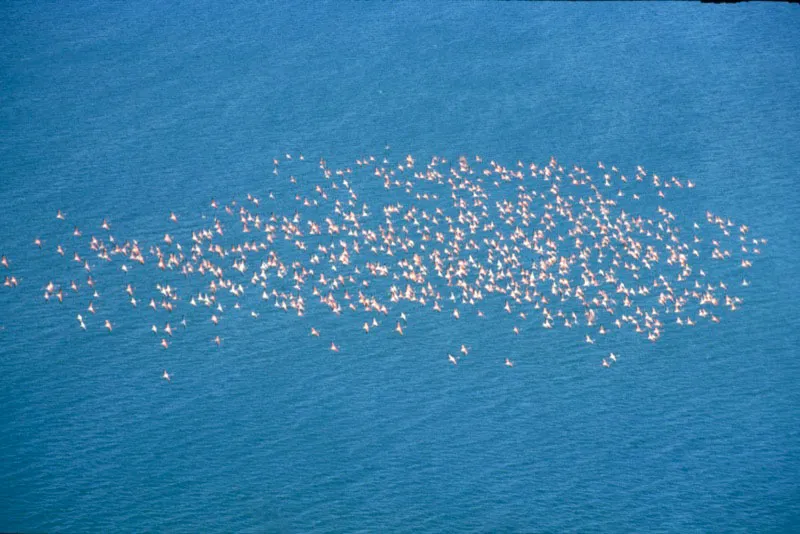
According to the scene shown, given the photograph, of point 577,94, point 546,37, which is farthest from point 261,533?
point 546,37

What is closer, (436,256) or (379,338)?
(379,338)

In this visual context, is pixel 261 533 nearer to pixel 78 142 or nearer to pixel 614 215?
pixel 614 215

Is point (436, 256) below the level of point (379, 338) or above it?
above

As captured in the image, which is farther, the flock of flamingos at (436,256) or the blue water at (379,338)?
the flock of flamingos at (436,256)
